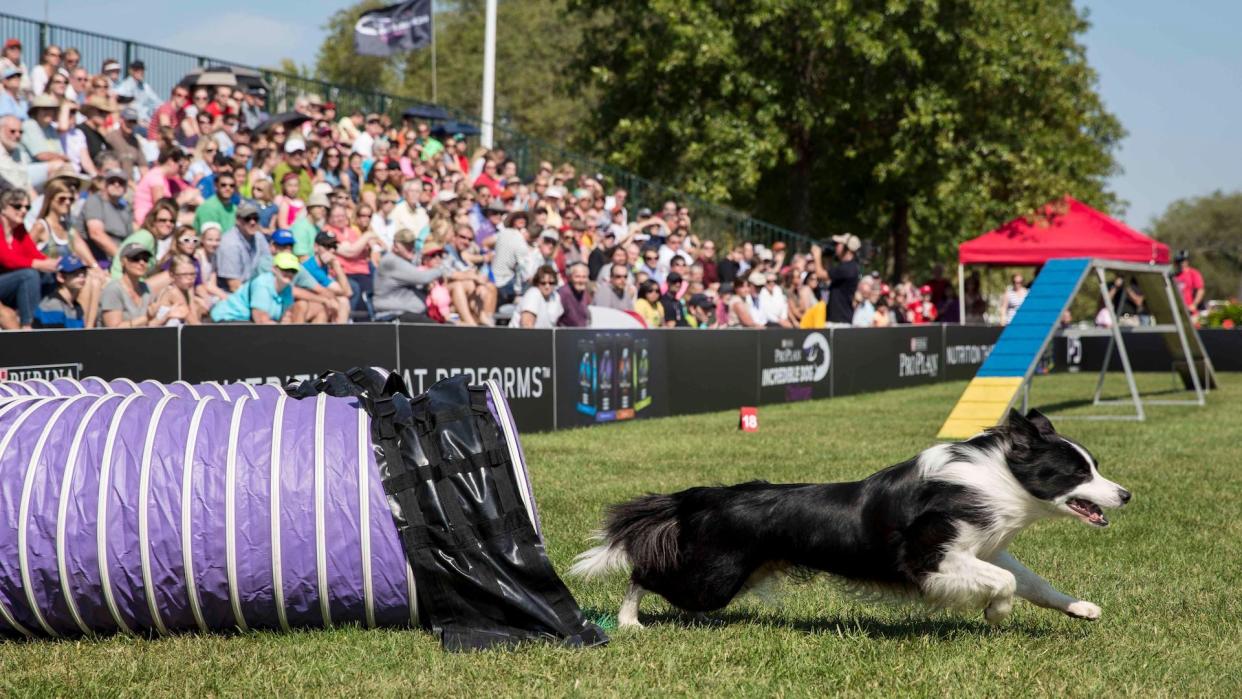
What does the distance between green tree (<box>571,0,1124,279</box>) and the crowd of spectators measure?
510 inches

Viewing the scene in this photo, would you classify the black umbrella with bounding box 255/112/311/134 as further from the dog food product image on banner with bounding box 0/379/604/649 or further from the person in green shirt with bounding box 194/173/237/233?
the dog food product image on banner with bounding box 0/379/604/649

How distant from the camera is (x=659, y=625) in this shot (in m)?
5.94

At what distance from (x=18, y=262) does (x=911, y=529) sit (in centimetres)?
796

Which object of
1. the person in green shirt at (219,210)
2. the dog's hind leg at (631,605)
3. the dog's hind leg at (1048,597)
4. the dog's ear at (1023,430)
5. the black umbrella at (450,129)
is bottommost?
the dog's hind leg at (631,605)

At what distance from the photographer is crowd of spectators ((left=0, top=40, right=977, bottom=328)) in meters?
11.8

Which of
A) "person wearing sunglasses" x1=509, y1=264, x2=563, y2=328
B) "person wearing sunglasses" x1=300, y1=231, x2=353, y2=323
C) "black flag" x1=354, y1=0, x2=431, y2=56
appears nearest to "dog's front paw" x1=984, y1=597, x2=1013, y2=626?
"person wearing sunglasses" x1=300, y1=231, x2=353, y2=323

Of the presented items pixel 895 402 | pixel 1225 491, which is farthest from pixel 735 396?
pixel 1225 491

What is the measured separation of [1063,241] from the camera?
98.3 ft

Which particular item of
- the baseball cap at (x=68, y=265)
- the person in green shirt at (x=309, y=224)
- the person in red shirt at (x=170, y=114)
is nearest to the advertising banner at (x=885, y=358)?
the person in green shirt at (x=309, y=224)

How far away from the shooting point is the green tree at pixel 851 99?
3419 centimetres

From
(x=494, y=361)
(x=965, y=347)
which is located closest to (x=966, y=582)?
(x=494, y=361)

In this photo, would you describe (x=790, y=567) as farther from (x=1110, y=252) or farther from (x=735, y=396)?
(x=1110, y=252)

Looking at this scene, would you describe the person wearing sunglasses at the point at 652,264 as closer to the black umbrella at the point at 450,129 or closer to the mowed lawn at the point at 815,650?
the black umbrella at the point at 450,129

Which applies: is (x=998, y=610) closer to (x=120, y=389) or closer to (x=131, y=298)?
(x=120, y=389)
